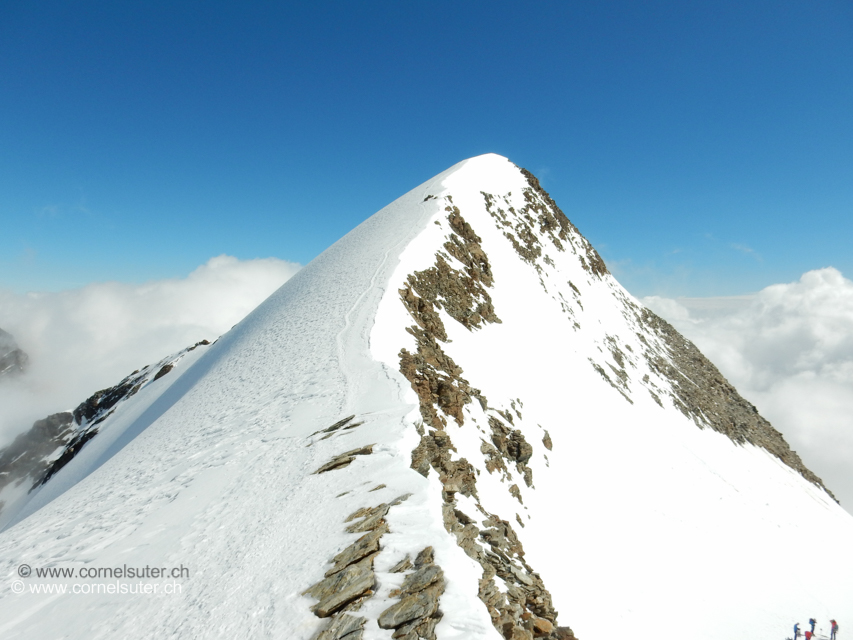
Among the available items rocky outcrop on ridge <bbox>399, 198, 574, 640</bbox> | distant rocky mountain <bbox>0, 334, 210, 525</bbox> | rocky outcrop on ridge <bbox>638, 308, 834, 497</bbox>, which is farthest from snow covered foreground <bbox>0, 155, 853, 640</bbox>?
distant rocky mountain <bbox>0, 334, 210, 525</bbox>

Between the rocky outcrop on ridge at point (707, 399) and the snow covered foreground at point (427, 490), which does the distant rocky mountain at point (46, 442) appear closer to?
the snow covered foreground at point (427, 490)

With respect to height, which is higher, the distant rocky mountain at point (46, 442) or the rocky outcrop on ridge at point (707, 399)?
the rocky outcrop on ridge at point (707, 399)

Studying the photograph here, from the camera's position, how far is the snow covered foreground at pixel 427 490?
6.00 metres

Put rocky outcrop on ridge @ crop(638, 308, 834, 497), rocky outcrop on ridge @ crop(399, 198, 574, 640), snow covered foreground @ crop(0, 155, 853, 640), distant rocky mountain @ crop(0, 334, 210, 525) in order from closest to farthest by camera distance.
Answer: snow covered foreground @ crop(0, 155, 853, 640) → rocky outcrop on ridge @ crop(399, 198, 574, 640) → rocky outcrop on ridge @ crop(638, 308, 834, 497) → distant rocky mountain @ crop(0, 334, 210, 525)

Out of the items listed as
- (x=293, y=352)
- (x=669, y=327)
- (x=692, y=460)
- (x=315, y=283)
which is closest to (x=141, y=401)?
(x=315, y=283)

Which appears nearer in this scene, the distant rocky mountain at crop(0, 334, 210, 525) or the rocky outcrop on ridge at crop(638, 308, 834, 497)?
the rocky outcrop on ridge at crop(638, 308, 834, 497)

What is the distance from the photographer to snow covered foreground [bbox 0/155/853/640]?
19.7 ft

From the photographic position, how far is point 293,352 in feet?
50.9

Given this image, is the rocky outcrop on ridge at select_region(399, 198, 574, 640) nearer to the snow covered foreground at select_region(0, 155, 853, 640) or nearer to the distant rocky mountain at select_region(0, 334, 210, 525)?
the snow covered foreground at select_region(0, 155, 853, 640)

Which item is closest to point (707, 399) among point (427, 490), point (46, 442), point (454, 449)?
point (454, 449)

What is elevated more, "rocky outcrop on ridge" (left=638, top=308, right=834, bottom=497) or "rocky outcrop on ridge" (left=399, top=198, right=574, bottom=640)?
"rocky outcrop on ridge" (left=638, top=308, right=834, bottom=497)

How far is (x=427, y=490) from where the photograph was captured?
7.41m

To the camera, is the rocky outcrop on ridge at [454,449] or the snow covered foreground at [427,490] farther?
the rocky outcrop on ridge at [454,449]

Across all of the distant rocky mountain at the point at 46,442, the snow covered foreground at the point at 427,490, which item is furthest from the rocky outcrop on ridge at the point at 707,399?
the distant rocky mountain at the point at 46,442
